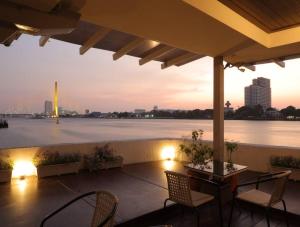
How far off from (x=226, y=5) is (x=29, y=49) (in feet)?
46.9

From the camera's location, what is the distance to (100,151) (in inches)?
236

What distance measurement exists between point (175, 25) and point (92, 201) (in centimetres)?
273

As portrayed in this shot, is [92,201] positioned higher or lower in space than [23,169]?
lower

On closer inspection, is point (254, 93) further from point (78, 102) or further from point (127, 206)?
point (78, 102)

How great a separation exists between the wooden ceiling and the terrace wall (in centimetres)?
299

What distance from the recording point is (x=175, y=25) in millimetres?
2801

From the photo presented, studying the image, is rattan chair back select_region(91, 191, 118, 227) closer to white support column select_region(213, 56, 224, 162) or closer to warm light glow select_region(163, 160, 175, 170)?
white support column select_region(213, 56, 224, 162)

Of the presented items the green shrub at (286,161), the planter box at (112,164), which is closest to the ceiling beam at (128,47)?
the planter box at (112,164)

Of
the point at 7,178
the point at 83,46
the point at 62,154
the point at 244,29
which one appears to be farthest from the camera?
the point at 62,154

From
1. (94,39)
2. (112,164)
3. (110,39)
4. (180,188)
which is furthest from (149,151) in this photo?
(180,188)

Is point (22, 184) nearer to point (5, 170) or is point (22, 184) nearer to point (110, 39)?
point (5, 170)

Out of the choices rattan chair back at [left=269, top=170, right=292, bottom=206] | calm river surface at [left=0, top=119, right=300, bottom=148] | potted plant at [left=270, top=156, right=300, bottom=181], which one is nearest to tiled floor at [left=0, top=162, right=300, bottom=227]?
potted plant at [left=270, top=156, right=300, bottom=181]

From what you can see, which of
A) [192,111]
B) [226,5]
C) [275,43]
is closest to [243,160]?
[275,43]

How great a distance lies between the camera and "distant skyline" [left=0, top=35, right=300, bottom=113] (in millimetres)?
10148
